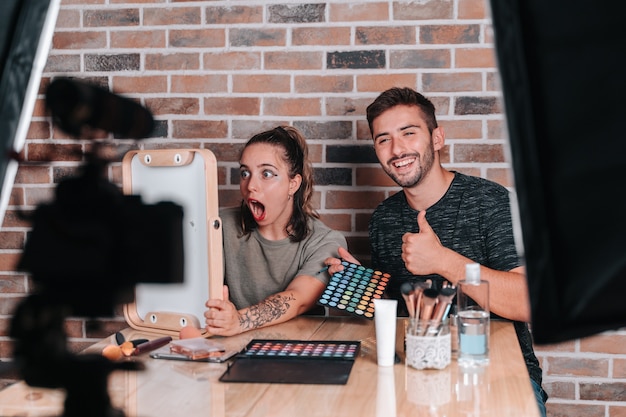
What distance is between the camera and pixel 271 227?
2.18m

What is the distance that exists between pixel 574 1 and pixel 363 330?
4.43ft

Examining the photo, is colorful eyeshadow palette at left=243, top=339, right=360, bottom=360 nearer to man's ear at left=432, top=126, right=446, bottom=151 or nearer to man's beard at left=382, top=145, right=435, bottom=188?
man's beard at left=382, top=145, right=435, bottom=188

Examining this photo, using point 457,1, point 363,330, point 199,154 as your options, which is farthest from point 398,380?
point 457,1

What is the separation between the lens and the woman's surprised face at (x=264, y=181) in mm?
2094

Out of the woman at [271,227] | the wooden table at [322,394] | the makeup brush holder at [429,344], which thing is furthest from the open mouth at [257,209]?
the makeup brush holder at [429,344]

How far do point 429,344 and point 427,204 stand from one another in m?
0.86

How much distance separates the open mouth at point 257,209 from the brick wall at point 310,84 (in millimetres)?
251

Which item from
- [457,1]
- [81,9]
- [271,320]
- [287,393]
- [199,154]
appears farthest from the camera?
[81,9]

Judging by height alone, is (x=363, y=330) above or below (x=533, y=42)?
below

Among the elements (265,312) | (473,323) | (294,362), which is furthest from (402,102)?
(294,362)

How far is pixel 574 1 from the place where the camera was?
454 millimetres

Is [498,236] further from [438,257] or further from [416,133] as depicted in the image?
[416,133]

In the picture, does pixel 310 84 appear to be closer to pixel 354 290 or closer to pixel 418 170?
pixel 418 170

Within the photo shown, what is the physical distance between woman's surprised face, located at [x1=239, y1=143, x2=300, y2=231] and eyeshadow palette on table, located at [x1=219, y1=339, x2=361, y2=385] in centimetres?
62
